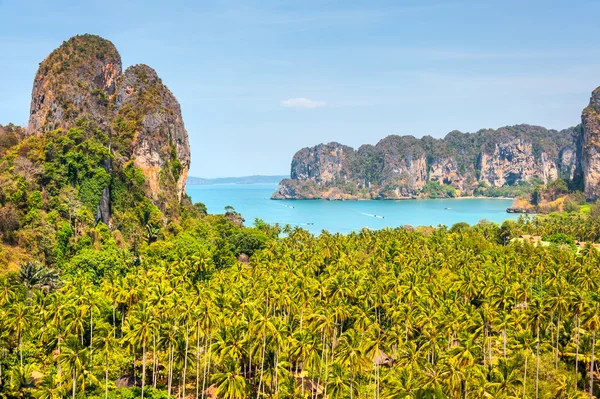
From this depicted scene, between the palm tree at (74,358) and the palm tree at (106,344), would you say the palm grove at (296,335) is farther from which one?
the palm tree at (106,344)

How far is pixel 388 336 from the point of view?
55938mm

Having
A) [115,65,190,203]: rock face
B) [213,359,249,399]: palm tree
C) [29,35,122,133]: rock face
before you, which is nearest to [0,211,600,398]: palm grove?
[213,359,249,399]: palm tree

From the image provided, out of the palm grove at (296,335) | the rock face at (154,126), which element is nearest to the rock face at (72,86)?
the rock face at (154,126)

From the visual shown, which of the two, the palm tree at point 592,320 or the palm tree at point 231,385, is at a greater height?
the palm tree at point 592,320

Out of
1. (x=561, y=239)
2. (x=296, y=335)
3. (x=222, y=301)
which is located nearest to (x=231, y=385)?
(x=296, y=335)

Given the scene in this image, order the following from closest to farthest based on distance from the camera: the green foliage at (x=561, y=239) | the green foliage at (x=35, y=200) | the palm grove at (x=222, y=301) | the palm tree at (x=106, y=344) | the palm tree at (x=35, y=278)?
the palm tree at (x=106, y=344) < the palm grove at (x=222, y=301) < the palm tree at (x=35, y=278) < the green foliage at (x=35, y=200) < the green foliage at (x=561, y=239)

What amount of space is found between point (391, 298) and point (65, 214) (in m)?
62.9

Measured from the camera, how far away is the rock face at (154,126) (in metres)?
131

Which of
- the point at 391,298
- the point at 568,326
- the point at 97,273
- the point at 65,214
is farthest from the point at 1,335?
the point at 568,326

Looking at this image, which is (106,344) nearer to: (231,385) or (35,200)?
(231,385)

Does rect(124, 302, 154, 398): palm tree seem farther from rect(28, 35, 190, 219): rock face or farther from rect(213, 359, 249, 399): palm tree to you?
rect(28, 35, 190, 219): rock face

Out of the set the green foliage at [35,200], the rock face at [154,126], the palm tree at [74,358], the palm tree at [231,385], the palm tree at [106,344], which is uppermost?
the rock face at [154,126]

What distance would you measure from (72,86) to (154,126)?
21220 mm

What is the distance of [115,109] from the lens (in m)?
144
